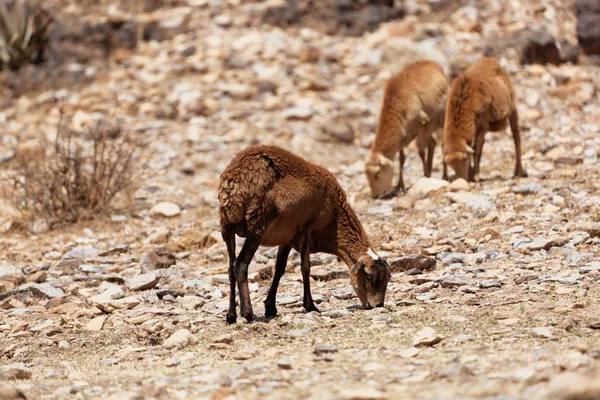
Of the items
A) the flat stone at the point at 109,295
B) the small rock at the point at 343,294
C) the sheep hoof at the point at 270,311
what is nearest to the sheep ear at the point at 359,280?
the small rock at the point at 343,294

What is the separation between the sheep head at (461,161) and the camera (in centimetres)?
1373

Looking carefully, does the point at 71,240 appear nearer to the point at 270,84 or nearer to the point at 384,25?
the point at 270,84

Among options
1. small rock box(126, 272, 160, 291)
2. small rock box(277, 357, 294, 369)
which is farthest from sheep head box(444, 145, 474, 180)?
small rock box(277, 357, 294, 369)

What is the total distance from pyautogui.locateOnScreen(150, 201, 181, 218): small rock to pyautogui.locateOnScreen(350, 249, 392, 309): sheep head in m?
6.34

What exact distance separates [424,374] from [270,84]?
14.5m

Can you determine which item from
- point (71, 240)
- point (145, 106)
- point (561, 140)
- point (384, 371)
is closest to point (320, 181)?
point (384, 371)

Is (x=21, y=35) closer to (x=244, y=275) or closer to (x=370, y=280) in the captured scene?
(x=244, y=275)

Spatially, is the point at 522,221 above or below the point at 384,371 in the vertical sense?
below

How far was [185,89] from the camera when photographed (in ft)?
64.1

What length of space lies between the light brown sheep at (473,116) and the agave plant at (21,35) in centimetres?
1200

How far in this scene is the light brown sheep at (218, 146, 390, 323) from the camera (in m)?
7.69

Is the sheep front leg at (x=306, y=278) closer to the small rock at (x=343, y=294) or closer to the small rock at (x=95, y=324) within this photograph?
the small rock at (x=343, y=294)

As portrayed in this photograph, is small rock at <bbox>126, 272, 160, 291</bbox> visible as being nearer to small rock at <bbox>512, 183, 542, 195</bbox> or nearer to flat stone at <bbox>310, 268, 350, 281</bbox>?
flat stone at <bbox>310, 268, 350, 281</bbox>

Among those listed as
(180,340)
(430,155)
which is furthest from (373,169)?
(180,340)
